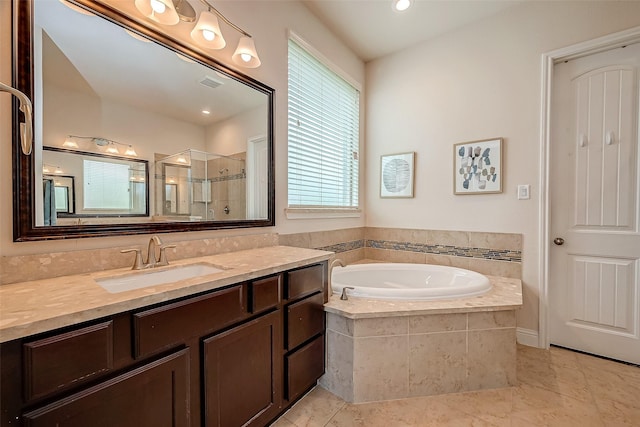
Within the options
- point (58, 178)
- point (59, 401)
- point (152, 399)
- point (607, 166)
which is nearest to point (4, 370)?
point (59, 401)

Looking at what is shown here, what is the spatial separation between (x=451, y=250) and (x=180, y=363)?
2.41 meters

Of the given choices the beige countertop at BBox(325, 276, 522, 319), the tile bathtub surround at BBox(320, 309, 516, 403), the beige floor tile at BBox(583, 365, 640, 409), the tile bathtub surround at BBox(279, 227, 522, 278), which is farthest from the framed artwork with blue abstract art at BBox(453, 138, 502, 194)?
the beige floor tile at BBox(583, 365, 640, 409)

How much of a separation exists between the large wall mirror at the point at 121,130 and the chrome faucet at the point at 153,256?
109 millimetres

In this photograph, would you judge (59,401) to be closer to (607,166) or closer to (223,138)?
(223,138)

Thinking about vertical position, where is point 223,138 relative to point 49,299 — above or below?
above

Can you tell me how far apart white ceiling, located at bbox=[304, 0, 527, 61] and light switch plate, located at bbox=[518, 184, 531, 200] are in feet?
4.90

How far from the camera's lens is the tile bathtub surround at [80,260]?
1.01m

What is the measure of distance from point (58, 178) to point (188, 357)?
89 cm

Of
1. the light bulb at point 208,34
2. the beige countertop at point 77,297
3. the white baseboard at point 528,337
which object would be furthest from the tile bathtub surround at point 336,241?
the white baseboard at point 528,337

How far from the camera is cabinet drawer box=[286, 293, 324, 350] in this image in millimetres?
1458

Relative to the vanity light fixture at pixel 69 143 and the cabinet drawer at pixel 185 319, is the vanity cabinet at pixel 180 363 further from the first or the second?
the vanity light fixture at pixel 69 143

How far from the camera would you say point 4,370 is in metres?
0.65

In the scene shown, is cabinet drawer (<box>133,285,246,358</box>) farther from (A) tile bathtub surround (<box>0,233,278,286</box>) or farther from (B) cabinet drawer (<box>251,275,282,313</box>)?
(A) tile bathtub surround (<box>0,233,278,286</box>)

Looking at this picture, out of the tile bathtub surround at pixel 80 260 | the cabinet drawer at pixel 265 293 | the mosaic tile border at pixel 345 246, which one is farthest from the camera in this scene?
the mosaic tile border at pixel 345 246
